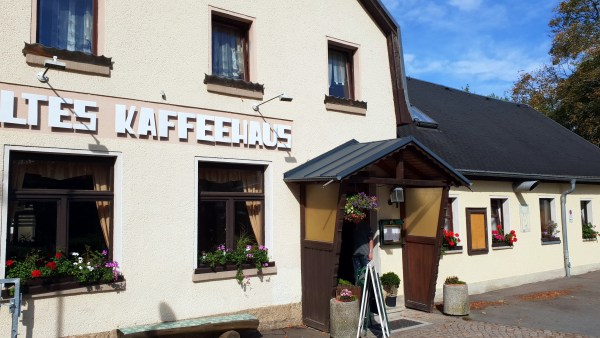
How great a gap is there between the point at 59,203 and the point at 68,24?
258 centimetres

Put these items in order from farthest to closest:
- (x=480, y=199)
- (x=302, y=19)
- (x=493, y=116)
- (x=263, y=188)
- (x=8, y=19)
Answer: (x=493, y=116)
(x=480, y=199)
(x=302, y=19)
(x=263, y=188)
(x=8, y=19)

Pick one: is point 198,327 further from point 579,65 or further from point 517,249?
point 579,65

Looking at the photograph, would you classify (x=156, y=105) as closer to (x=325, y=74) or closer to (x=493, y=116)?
(x=325, y=74)

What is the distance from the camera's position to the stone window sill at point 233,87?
26.8 ft

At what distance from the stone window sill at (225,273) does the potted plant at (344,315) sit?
125 centimetres

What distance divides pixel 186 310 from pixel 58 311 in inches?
72.0

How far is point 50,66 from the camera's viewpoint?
6410mm

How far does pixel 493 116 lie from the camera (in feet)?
60.0

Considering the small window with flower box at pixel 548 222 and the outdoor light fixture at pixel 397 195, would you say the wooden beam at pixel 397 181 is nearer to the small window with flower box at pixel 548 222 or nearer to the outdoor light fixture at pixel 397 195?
the outdoor light fixture at pixel 397 195

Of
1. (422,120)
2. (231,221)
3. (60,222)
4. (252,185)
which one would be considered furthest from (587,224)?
→ (60,222)

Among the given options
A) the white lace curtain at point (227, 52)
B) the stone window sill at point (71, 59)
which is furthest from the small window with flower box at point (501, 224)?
the stone window sill at point (71, 59)

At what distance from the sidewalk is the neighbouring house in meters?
0.97

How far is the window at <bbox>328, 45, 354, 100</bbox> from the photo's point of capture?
402 inches

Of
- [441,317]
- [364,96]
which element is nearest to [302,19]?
[364,96]
